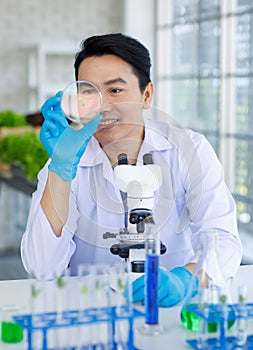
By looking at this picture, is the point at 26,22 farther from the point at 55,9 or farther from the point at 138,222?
the point at 138,222

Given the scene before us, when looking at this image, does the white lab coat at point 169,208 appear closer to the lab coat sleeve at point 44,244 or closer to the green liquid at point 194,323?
the lab coat sleeve at point 44,244

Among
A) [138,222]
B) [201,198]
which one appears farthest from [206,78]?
[138,222]

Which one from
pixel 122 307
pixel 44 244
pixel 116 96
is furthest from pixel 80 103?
pixel 122 307

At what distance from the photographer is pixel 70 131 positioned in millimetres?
1745

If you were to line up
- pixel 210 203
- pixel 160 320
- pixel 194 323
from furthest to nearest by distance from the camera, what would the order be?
pixel 210 203
pixel 160 320
pixel 194 323

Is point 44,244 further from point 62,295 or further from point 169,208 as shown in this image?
point 62,295

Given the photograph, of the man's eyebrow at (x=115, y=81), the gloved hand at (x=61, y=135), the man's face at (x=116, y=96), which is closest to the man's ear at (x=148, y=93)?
the man's face at (x=116, y=96)

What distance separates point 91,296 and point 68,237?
25.7 inches

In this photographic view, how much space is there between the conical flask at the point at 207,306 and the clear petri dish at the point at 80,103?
49 centimetres

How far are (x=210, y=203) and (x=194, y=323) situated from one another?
0.62 meters

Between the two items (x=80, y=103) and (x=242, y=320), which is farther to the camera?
→ (x=80, y=103)

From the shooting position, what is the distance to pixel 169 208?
1795mm

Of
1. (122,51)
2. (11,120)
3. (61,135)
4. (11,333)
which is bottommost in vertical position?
(11,333)

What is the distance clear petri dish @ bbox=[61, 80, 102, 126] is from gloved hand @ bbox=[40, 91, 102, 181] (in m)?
0.03
